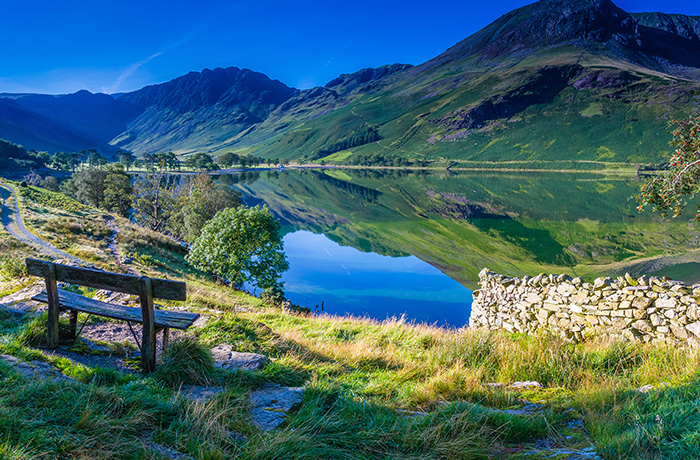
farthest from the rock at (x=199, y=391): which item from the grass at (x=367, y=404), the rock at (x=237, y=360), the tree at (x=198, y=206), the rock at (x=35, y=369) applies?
the tree at (x=198, y=206)

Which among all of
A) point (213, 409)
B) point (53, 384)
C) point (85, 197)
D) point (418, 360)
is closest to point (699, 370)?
point (418, 360)

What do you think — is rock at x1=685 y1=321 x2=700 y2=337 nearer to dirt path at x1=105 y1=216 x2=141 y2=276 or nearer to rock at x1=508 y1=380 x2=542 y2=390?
rock at x1=508 y1=380 x2=542 y2=390

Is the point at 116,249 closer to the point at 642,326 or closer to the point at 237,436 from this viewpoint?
the point at 237,436

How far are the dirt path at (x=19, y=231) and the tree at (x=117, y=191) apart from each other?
1549 cm

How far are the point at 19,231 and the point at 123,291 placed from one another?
30.0m

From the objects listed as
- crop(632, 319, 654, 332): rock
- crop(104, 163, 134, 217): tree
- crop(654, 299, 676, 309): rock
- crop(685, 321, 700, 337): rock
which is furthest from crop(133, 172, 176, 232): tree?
crop(685, 321, 700, 337): rock

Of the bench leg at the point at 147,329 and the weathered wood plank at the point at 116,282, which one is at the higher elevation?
the weathered wood plank at the point at 116,282

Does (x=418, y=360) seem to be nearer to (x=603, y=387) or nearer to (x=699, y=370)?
(x=603, y=387)

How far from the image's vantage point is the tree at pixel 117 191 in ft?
198

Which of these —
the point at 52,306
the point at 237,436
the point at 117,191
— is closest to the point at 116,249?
the point at 52,306

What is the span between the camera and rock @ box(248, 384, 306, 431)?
4.70 m

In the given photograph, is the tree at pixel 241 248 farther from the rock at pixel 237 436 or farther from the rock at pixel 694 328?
the rock at pixel 694 328

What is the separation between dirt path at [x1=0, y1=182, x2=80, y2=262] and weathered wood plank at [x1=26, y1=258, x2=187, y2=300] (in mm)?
15609

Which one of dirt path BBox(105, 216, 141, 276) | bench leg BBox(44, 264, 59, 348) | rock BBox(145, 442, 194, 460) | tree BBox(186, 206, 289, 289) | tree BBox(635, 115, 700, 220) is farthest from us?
tree BBox(186, 206, 289, 289)
